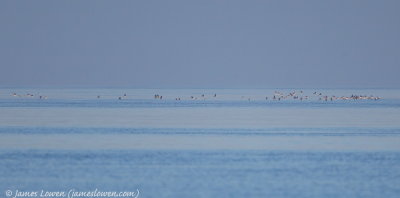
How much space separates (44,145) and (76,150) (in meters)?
2.29

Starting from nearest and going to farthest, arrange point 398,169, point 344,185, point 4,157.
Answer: point 344,185 → point 398,169 → point 4,157

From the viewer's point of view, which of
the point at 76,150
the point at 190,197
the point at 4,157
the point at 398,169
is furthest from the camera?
the point at 76,150

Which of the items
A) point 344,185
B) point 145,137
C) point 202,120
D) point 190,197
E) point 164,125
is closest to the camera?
point 190,197

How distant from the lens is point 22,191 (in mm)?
25016

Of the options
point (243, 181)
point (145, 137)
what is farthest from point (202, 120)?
point (243, 181)

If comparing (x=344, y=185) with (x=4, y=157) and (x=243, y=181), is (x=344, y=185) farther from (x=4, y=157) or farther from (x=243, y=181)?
(x=4, y=157)

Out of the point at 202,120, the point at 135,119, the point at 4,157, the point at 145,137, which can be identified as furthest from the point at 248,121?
the point at 4,157

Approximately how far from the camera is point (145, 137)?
140ft

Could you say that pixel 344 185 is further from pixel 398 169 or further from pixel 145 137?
pixel 145 137

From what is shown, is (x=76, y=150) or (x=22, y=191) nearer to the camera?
(x=22, y=191)

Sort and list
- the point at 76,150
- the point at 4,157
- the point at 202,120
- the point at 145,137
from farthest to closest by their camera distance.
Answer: the point at 202,120
the point at 145,137
the point at 76,150
the point at 4,157

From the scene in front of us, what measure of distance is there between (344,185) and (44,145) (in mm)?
14610

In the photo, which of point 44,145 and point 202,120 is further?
point 202,120

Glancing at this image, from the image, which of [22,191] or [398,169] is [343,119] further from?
Result: [22,191]
